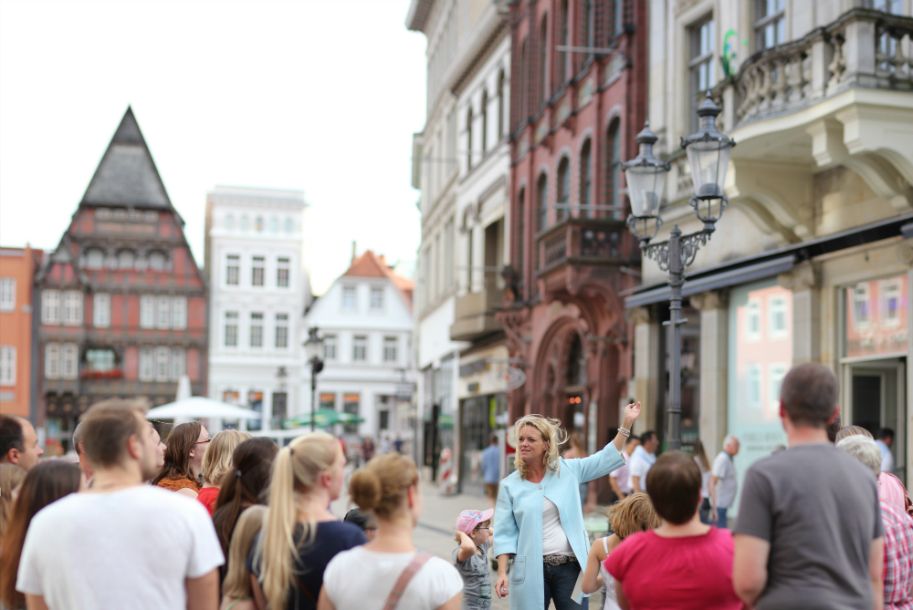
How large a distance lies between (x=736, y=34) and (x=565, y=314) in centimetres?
934

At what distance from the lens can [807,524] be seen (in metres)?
4.47

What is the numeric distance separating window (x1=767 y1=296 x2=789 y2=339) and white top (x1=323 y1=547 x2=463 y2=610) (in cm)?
1486

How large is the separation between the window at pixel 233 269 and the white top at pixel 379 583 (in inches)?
2941

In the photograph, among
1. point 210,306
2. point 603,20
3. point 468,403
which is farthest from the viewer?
point 210,306

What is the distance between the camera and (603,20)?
26312 millimetres

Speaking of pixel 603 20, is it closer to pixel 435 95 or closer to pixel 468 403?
pixel 468 403

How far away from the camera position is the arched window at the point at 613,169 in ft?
83.7

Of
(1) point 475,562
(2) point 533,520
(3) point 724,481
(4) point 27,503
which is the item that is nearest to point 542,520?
(2) point 533,520

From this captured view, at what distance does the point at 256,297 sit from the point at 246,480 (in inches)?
2899

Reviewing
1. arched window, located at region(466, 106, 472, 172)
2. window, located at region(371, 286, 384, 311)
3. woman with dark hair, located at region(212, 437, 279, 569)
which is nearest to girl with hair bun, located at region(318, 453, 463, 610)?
woman with dark hair, located at region(212, 437, 279, 569)

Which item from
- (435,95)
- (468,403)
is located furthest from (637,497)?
(435,95)

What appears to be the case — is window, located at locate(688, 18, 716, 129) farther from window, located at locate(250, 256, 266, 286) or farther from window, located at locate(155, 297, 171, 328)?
window, located at locate(250, 256, 266, 286)

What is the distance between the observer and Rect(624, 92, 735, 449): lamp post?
36.9 feet

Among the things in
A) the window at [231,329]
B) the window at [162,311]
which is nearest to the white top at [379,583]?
the window at [162,311]
